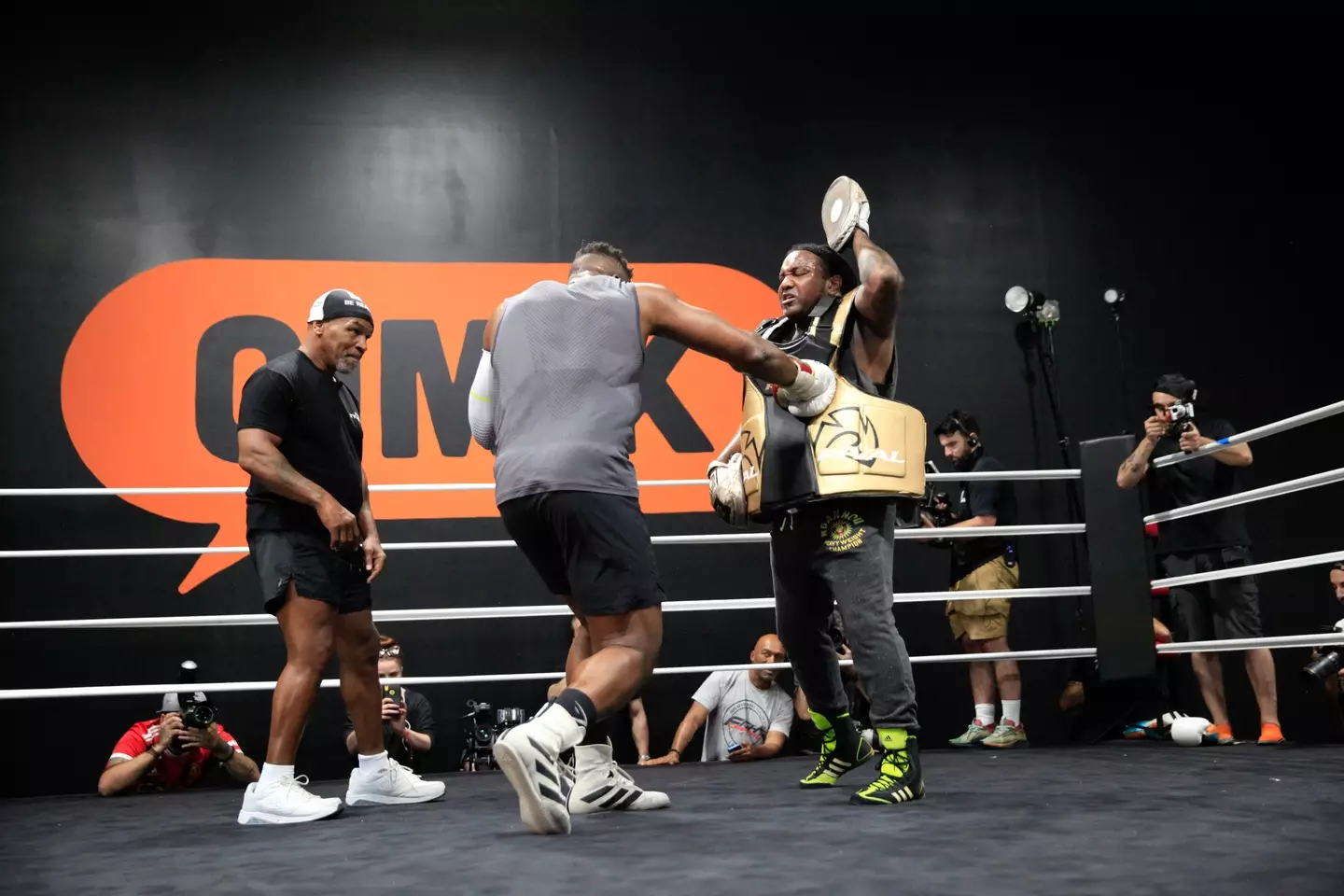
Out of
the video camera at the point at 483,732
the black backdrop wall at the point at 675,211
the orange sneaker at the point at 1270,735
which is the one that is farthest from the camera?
the black backdrop wall at the point at 675,211

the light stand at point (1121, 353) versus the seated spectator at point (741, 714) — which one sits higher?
the light stand at point (1121, 353)

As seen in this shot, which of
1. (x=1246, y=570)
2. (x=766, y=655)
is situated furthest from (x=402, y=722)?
(x=1246, y=570)

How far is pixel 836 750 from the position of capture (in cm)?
275

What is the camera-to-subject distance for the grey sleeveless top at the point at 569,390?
2.15m

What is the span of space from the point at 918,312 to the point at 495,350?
373 centimetres

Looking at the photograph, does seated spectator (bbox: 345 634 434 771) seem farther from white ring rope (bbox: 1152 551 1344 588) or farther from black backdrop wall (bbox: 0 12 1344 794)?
white ring rope (bbox: 1152 551 1344 588)

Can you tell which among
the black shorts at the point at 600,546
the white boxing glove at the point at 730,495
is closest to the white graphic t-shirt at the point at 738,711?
the white boxing glove at the point at 730,495

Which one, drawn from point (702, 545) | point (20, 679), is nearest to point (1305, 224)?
point (702, 545)

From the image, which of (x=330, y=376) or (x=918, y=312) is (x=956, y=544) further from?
(x=330, y=376)

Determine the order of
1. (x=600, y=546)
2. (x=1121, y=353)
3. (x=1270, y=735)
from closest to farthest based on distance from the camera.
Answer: (x=600, y=546) → (x=1270, y=735) → (x=1121, y=353)

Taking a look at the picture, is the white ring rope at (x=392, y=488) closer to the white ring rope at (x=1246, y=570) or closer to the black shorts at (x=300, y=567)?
the white ring rope at (x=1246, y=570)

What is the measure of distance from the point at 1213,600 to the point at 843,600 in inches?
90.5

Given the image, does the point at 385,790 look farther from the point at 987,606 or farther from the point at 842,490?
the point at 987,606

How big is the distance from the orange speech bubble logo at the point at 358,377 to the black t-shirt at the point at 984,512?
117cm
